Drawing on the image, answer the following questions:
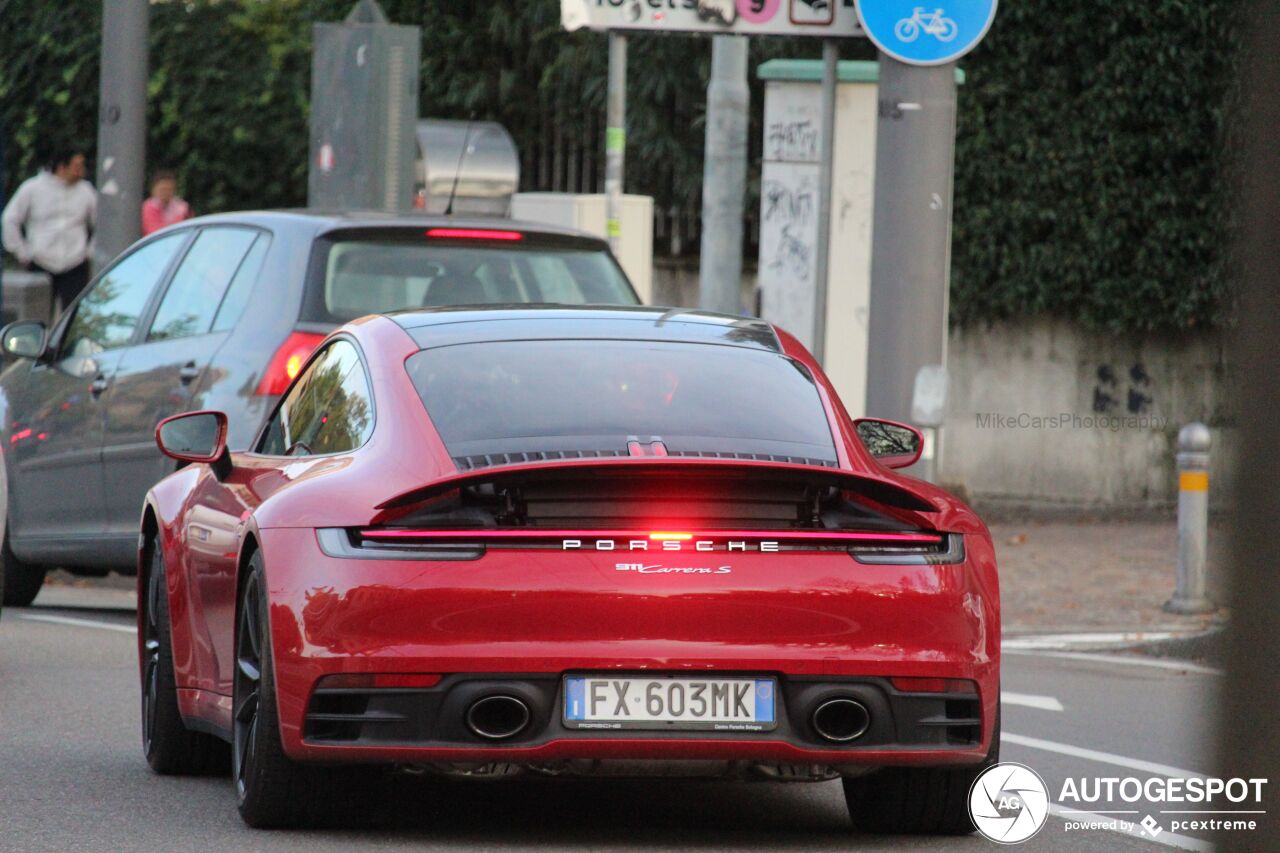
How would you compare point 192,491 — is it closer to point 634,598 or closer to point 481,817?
point 481,817

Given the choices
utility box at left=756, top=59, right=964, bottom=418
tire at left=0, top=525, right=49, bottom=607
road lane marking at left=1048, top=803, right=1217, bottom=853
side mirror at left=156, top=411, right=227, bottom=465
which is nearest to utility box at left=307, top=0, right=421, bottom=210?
utility box at left=756, top=59, right=964, bottom=418

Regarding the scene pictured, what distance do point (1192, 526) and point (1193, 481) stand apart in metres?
0.30

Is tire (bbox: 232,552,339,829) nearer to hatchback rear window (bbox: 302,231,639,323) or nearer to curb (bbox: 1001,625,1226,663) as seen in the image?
hatchback rear window (bbox: 302,231,639,323)

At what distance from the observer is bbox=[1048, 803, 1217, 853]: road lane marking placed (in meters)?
5.90

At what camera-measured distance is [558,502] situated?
536 centimetres

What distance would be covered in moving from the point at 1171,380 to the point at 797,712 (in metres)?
13.2

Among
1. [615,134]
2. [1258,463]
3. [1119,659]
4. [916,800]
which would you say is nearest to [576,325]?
[916,800]

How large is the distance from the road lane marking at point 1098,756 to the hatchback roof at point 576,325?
2056 millimetres

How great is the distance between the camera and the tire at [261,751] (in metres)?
5.45

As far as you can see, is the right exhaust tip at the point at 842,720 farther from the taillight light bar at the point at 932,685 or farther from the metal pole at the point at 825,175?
the metal pole at the point at 825,175

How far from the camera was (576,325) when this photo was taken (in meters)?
6.29

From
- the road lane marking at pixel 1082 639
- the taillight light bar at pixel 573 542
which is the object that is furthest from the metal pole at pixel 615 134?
the taillight light bar at pixel 573 542

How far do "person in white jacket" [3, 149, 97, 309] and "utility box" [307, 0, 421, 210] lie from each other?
204 inches

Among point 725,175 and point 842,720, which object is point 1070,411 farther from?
point 842,720
